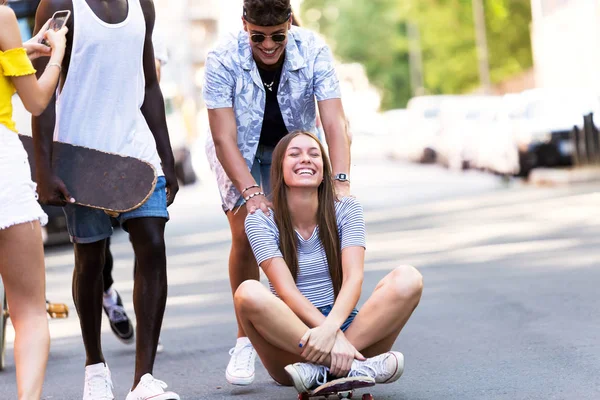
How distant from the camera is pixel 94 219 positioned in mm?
5863

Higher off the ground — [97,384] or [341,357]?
[341,357]

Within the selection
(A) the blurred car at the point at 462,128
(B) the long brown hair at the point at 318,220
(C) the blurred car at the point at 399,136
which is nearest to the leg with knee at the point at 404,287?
(B) the long brown hair at the point at 318,220

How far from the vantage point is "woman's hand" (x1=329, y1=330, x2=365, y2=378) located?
5250mm

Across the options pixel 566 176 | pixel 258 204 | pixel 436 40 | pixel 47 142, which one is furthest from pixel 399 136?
pixel 47 142

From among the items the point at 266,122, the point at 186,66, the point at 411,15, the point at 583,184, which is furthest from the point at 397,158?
the point at 186,66

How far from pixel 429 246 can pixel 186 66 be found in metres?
101

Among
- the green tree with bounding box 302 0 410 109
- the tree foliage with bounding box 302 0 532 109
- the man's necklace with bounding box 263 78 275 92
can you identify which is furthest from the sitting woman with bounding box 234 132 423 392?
the green tree with bounding box 302 0 410 109

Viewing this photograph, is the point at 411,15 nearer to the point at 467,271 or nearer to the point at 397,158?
the point at 397,158

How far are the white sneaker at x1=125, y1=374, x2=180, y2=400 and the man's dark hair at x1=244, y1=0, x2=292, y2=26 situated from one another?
1.72 m

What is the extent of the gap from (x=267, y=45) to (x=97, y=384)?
1776 millimetres

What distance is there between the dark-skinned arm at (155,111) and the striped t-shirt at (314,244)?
18.0 inches

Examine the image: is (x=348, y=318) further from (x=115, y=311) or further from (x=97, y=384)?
(x=115, y=311)

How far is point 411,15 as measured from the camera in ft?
193

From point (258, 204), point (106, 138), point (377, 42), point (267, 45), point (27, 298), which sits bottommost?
point (27, 298)
